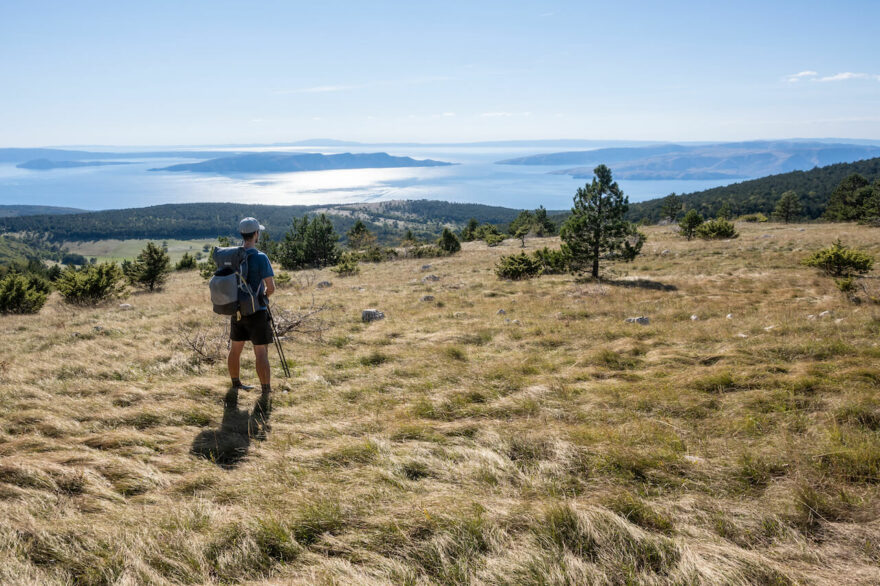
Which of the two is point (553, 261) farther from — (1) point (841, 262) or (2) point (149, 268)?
(2) point (149, 268)

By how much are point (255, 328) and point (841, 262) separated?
19.5 metres

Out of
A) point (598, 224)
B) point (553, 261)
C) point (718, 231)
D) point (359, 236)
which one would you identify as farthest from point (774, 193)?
point (553, 261)

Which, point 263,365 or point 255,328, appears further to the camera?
point 263,365

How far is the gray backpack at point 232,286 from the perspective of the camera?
17.3ft

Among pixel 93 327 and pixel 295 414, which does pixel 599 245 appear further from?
pixel 93 327

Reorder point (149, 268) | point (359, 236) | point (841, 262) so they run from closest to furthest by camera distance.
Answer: point (841, 262)
point (149, 268)
point (359, 236)

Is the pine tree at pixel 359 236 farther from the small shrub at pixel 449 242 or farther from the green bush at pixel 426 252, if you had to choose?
the small shrub at pixel 449 242

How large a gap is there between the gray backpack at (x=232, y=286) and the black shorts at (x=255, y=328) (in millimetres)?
113

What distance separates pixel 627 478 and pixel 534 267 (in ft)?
58.1

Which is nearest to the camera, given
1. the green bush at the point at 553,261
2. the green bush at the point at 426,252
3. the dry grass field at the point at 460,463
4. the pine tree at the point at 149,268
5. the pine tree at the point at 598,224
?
the dry grass field at the point at 460,463

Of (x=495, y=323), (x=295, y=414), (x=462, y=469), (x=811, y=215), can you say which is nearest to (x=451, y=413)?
(x=462, y=469)

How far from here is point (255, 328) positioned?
5641 mm

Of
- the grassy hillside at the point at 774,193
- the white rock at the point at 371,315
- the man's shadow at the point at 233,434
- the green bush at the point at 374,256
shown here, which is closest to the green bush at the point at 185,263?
the green bush at the point at 374,256

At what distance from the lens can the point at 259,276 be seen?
5664 mm
